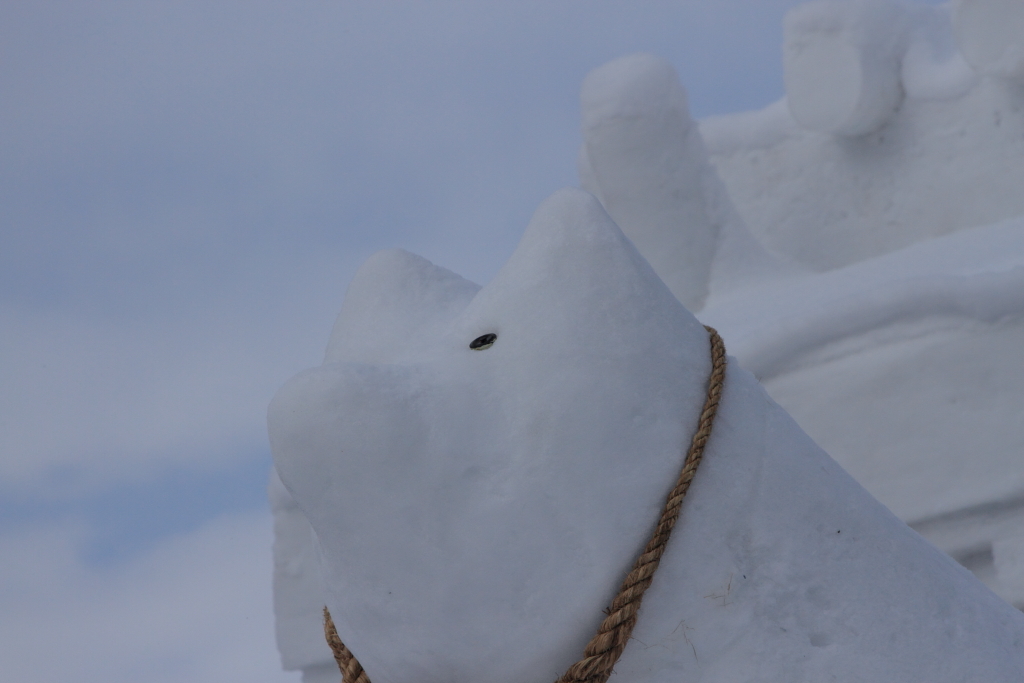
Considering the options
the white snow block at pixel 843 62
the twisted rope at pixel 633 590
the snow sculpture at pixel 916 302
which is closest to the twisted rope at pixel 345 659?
the twisted rope at pixel 633 590

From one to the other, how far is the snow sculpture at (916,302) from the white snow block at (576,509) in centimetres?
107

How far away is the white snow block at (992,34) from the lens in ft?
7.86

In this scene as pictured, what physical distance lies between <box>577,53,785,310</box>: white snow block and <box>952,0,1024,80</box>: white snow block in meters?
0.67

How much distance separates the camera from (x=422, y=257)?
943mm

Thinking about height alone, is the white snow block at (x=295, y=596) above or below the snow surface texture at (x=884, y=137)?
below

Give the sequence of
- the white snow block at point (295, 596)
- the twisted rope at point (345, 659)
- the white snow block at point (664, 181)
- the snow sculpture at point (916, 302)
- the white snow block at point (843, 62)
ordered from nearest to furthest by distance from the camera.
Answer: the twisted rope at point (345, 659)
the snow sculpture at point (916, 302)
the white snow block at point (295, 596)
the white snow block at point (664, 181)
the white snow block at point (843, 62)

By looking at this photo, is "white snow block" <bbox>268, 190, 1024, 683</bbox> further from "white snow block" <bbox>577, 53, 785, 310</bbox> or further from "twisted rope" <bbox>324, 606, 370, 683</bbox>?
"white snow block" <bbox>577, 53, 785, 310</bbox>

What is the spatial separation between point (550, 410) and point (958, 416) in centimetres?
131

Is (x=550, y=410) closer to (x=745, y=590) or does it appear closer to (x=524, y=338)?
(x=524, y=338)

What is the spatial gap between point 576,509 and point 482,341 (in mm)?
148

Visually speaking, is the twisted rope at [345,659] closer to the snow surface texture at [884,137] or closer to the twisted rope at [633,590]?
the twisted rope at [633,590]

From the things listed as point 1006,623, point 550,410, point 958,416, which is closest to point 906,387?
point 958,416

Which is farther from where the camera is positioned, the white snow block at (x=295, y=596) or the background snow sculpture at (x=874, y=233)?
the white snow block at (x=295, y=596)

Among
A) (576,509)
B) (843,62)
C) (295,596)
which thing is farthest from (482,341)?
(843,62)
